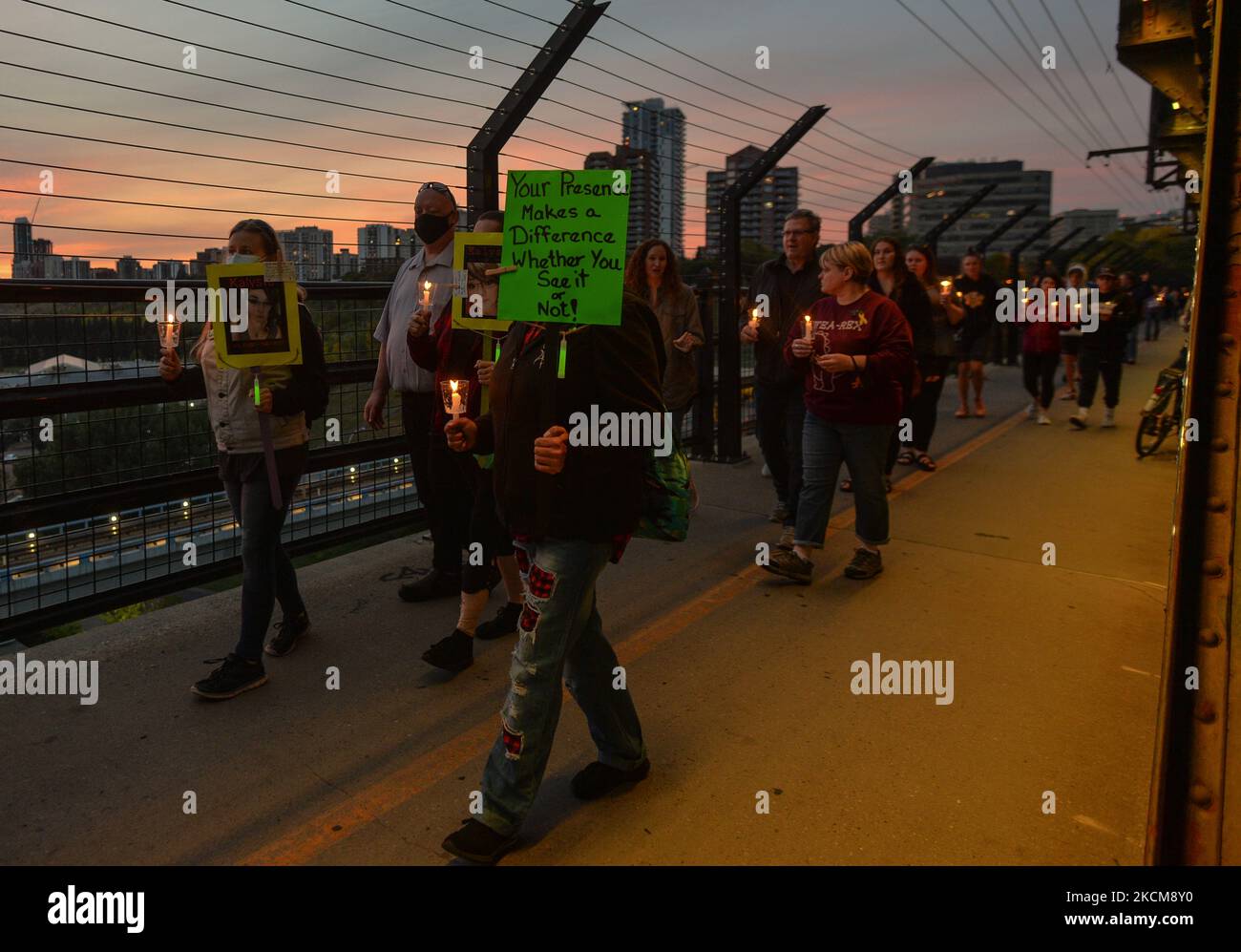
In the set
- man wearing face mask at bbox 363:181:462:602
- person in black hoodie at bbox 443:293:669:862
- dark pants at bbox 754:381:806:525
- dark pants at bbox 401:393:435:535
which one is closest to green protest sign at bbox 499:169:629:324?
person in black hoodie at bbox 443:293:669:862

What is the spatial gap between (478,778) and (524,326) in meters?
1.64

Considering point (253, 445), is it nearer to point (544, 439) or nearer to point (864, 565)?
point (544, 439)

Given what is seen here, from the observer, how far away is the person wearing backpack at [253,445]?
4.07m

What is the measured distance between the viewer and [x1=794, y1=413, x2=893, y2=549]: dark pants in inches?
221

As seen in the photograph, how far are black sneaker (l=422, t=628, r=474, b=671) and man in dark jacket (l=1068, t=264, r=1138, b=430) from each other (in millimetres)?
10159

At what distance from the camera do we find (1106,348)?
12.1 m

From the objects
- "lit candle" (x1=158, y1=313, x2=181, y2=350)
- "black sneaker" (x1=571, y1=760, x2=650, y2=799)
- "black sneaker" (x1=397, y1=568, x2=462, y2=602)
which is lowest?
"black sneaker" (x1=571, y1=760, x2=650, y2=799)

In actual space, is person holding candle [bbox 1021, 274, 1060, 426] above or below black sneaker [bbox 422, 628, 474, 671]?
above

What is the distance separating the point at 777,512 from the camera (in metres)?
7.16

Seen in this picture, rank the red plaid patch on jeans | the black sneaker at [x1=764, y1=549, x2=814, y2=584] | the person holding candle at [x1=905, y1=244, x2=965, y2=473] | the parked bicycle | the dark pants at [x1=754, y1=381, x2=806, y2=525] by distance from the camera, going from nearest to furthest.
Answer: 1. the red plaid patch on jeans
2. the black sneaker at [x1=764, y1=549, x2=814, y2=584]
3. the dark pants at [x1=754, y1=381, x2=806, y2=525]
4. the person holding candle at [x1=905, y1=244, x2=965, y2=473]
5. the parked bicycle

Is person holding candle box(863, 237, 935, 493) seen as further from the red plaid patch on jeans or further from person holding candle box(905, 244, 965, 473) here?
the red plaid patch on jeans

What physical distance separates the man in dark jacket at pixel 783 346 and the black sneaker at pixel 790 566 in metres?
0.65
